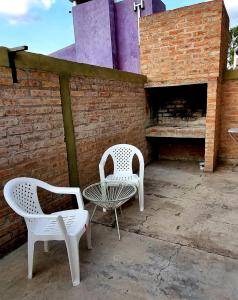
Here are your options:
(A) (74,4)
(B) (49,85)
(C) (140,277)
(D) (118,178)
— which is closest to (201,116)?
(D) (118,178)

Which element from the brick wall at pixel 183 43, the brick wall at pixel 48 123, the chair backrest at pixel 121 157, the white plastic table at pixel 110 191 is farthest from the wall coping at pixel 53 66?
the white plastic table at pixel 110 191

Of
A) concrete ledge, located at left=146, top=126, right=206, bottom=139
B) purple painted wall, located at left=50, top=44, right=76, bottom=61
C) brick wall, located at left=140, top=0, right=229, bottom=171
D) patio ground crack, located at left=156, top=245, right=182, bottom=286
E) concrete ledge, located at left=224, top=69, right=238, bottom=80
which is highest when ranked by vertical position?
purple painted wall, located at left=50, top=44, right=76, bottom=61

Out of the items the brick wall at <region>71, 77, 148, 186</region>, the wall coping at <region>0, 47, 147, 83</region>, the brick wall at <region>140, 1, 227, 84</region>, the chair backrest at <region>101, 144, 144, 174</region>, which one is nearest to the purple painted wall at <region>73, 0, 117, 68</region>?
the brick wall at <region>140, 1, 227, 84</region>

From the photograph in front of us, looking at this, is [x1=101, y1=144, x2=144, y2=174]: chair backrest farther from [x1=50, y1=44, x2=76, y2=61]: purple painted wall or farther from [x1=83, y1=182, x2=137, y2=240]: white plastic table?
[x1=50, y1=44, x2=76, y2=61]: purple painted wall

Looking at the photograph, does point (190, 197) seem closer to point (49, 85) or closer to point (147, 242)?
point (147, 242)

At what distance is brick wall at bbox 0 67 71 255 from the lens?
91.6 inches

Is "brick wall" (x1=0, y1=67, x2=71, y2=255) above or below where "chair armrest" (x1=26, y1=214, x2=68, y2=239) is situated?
above

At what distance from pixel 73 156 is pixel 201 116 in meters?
3.73

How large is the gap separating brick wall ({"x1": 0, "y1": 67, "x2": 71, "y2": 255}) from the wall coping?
0.25ft

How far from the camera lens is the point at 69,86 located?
3.17 meters

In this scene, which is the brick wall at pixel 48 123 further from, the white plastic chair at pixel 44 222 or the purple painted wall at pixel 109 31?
the purple painted wall at pixel 109 31

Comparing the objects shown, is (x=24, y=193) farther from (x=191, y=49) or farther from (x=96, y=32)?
(x=96, y=32)

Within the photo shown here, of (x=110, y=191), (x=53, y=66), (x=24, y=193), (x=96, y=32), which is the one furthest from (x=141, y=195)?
(x=96, y=32)

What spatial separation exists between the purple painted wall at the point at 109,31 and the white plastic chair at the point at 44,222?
7.06 meters
